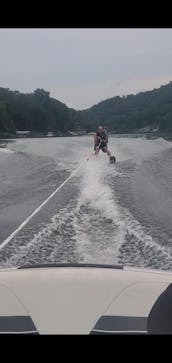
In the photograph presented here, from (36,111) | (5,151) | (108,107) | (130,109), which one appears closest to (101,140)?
(5,151)

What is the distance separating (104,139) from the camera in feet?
50.3

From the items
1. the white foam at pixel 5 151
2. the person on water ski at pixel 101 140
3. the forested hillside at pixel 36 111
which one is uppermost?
the forested hillside at pixel 36 111

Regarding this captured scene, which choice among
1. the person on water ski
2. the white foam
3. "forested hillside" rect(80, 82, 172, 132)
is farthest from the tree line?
the white foam

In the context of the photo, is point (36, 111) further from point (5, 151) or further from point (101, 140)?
point (5, 151)

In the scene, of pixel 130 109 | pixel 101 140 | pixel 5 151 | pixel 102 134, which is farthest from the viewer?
pixel 5 151

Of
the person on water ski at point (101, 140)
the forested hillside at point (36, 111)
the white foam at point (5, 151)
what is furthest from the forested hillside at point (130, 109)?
the white foam at point (5, 151)

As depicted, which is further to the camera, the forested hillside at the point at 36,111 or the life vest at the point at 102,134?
the life vest at the point at 102,134

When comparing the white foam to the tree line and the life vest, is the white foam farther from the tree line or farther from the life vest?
the tree line

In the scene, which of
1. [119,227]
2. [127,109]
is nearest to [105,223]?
[119,227]

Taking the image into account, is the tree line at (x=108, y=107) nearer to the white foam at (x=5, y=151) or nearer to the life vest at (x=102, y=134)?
the life vest at (x=102, y=134)

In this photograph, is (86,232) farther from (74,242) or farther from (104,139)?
(104,139)

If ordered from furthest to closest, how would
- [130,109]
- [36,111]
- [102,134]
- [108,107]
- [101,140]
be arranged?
1. [101,140]
2. [102,134]
3. [36,111]
4. [130,109]
5. [108,107]

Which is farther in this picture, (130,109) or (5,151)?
(5,151)
